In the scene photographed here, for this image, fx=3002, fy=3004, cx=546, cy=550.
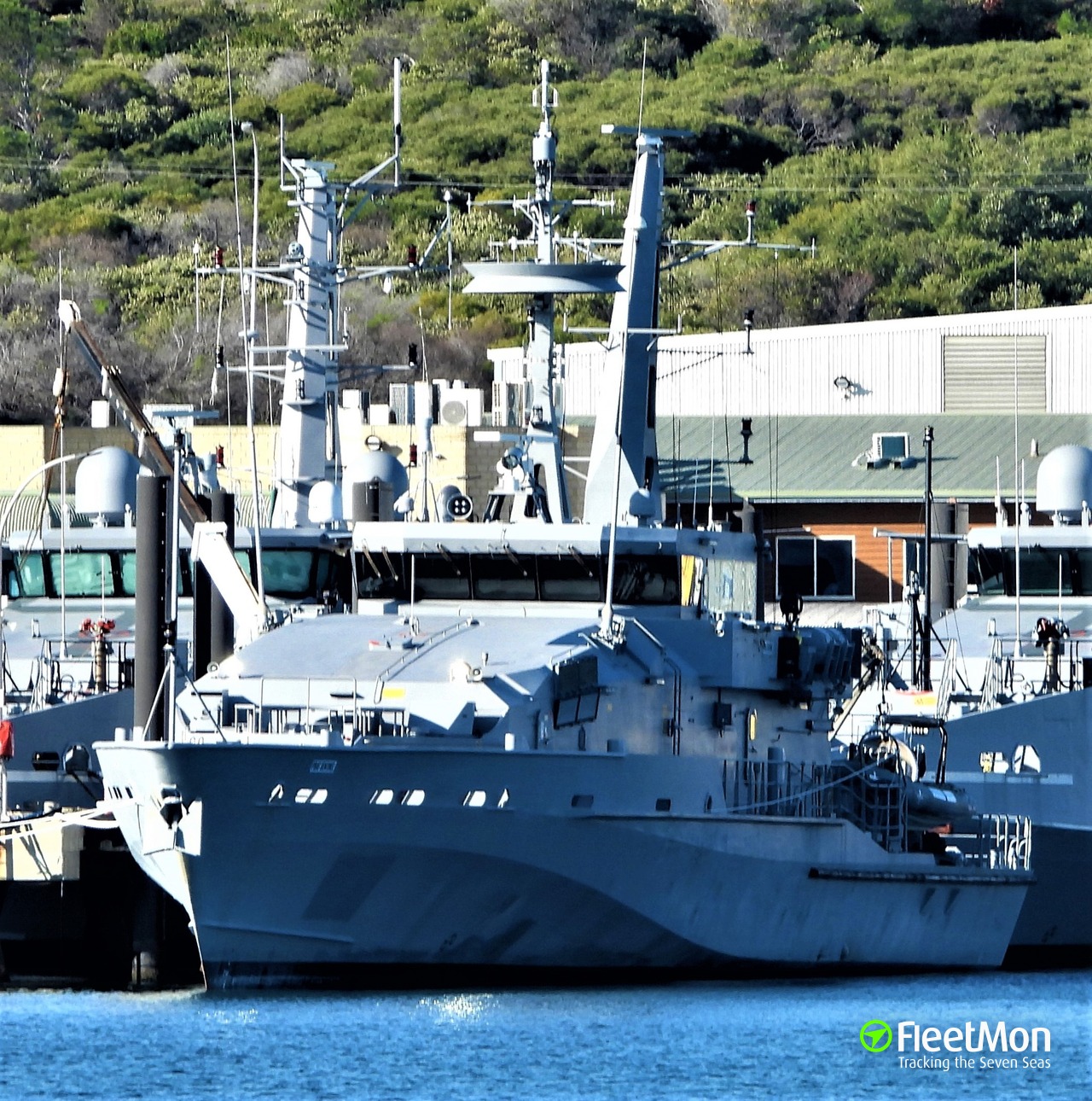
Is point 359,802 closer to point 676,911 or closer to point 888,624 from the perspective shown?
point 676,911

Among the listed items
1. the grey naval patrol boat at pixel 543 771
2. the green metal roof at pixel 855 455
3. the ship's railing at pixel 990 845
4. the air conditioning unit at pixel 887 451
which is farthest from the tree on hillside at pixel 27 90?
the grey naval patrol boat at pixel 543 771

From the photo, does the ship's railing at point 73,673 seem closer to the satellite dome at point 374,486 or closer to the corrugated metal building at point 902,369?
the satellite dome at point 374,486

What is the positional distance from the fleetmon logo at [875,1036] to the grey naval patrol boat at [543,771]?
283cm

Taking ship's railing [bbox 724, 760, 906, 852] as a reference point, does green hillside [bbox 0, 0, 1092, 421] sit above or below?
above

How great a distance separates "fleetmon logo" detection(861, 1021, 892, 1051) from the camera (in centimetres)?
2658

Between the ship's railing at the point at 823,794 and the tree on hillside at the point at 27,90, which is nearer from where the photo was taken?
the ship's railing at the point at 823,794

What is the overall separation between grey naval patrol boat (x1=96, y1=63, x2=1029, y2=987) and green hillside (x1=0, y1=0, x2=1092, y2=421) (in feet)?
161

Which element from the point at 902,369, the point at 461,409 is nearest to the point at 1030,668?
the point at 461,409

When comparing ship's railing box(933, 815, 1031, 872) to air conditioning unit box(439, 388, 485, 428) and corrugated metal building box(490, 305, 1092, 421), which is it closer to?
air conditioning unit box(439, 388, 485, 428)

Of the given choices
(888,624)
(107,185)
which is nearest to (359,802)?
(888,624)

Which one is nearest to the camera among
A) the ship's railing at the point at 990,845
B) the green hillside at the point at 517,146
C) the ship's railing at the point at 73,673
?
the ship's railing at the point at 990,845

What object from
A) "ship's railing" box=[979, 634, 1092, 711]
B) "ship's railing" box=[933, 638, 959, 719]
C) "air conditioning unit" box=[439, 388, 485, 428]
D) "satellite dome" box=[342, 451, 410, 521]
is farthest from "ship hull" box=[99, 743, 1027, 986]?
"air conditioning unit" box=[439, 388, 485, 428]

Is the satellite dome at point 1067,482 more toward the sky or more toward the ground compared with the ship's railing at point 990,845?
more toward the sky

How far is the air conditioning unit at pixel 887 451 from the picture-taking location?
57.2 m
